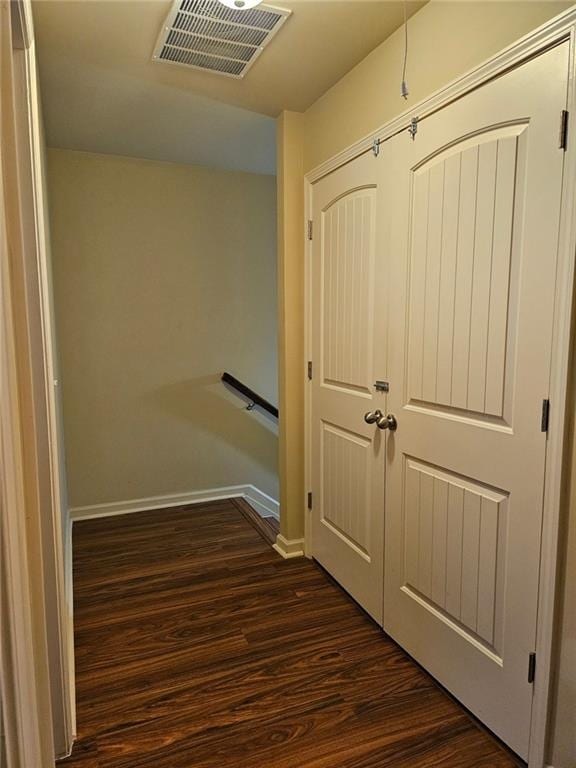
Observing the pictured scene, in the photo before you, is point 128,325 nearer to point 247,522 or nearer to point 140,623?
point 247,522

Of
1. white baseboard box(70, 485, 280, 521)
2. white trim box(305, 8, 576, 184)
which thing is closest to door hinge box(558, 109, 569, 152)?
white trim box(305, 8, 576, 184)

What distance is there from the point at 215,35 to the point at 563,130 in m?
1.33

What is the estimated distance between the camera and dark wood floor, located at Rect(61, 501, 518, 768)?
147 cm

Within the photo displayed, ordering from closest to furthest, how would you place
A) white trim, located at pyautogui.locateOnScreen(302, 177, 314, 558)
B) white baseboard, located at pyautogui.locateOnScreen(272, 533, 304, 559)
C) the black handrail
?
white trim, located at pyautogui.locateOnScreen(302, 177, 314, 558), white baseboard, located at pyautogui.locateOnScreen(272, 533, 304, 559), the black handrail

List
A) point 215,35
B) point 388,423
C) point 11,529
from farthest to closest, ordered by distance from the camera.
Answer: point 388,423 → point 215,35 → point 11,529

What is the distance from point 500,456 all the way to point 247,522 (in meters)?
2.10

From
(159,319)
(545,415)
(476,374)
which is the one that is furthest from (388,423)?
(159,319)

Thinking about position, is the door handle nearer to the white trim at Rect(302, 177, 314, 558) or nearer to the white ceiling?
the white trim at Rect(302, 177, 314, 558)

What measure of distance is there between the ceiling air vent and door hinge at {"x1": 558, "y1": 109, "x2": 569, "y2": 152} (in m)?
1.05

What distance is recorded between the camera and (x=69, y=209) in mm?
3049

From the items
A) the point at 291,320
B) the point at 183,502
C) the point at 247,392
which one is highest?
the point at 291,320

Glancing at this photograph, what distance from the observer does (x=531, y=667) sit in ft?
4.46

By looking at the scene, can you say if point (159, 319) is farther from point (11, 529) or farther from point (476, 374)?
point (11, 529)

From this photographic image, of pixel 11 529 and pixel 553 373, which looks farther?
pixel 553 373
